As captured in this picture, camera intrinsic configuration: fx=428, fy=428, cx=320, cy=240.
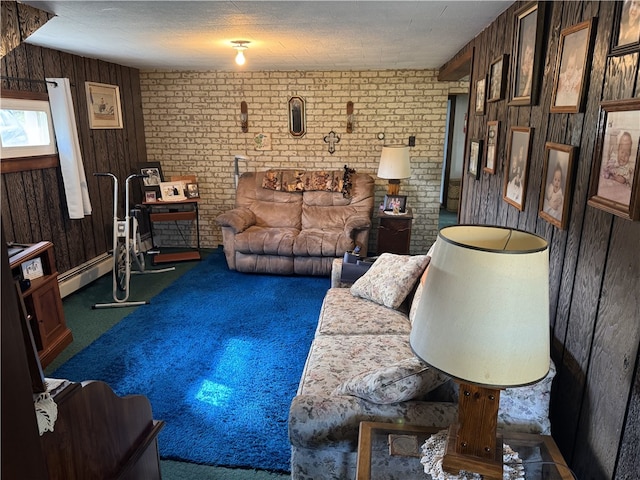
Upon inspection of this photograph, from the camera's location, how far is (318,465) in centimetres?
167

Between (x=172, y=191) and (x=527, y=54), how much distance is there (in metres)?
4.14

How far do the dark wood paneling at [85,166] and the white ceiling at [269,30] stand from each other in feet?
0.66

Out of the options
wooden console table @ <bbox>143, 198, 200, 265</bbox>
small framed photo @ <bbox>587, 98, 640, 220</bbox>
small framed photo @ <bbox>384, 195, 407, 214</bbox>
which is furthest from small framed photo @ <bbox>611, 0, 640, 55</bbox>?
wooden console table @ <bbox>143, 198, 200, 265</bbox>

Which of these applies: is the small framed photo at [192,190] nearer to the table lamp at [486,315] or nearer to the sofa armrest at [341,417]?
the sofa armrest at [341,417]

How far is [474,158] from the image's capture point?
3203 mm

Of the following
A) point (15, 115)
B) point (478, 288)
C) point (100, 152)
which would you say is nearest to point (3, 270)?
point (478, 288)

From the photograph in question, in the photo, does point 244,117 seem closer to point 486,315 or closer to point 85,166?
point 85,166

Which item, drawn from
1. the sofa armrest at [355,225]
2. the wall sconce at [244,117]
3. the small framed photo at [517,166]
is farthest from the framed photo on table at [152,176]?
the small framed photo at [517,166]

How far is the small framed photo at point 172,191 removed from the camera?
16.7 feet

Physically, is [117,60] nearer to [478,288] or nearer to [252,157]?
[252,157]

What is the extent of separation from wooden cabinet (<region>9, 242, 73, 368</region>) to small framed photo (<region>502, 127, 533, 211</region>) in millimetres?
2999

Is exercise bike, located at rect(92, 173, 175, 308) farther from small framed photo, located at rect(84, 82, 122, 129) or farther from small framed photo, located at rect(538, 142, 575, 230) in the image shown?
small framed photo, located at rect(538, 142, 575, 230)

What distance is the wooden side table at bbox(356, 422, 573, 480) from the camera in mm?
1291

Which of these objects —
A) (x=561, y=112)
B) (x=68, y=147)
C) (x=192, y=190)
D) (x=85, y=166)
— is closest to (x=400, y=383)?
(x=561, y=112)
